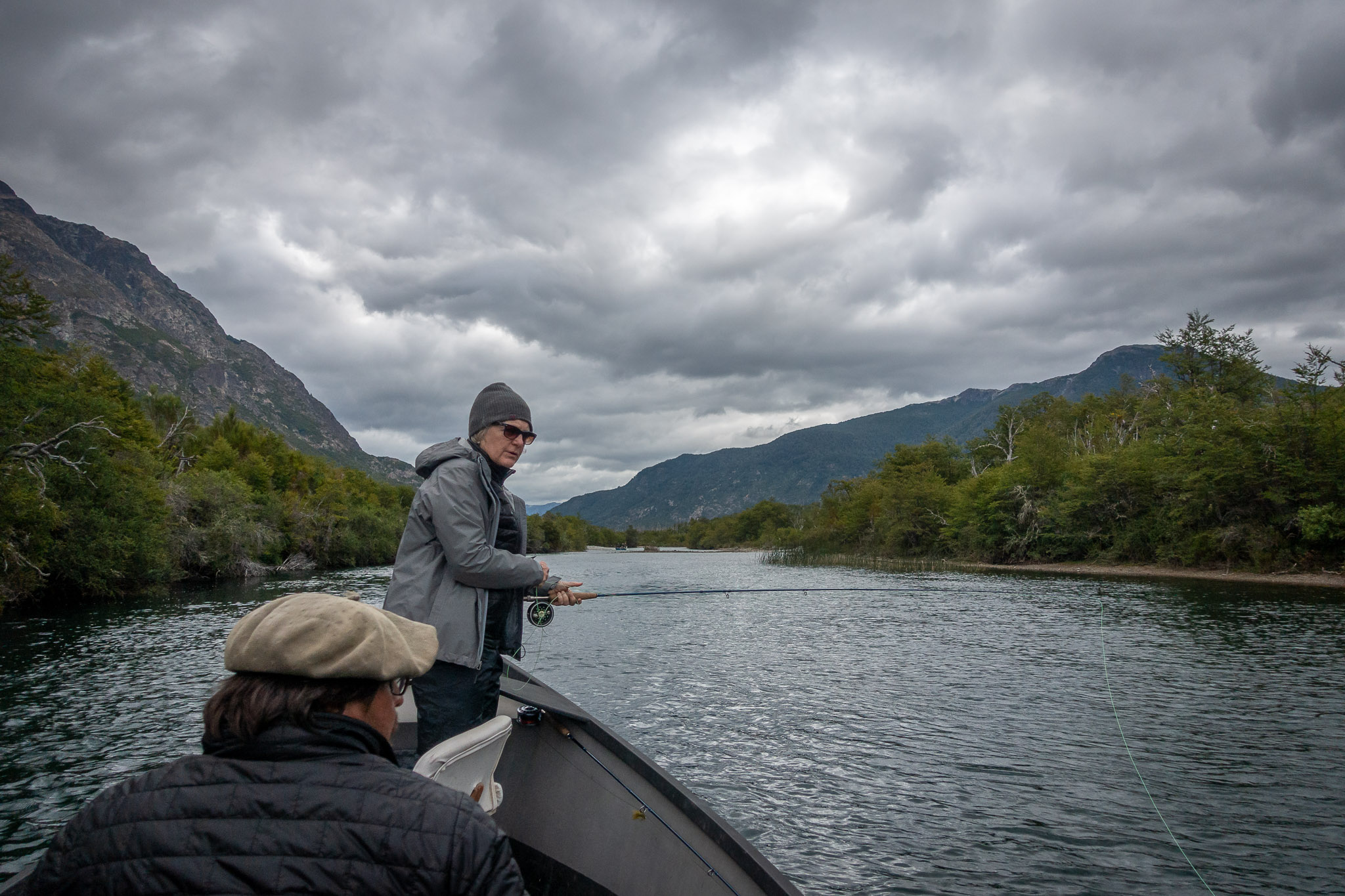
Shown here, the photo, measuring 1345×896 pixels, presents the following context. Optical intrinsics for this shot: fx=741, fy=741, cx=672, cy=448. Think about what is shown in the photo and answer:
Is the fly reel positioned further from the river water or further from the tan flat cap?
the tan flat cap

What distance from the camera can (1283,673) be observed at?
12.5 m

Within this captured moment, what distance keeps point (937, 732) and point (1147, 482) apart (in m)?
42.5

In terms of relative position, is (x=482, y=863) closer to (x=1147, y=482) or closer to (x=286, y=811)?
(x=286, y=811)

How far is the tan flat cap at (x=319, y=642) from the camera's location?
155 cm

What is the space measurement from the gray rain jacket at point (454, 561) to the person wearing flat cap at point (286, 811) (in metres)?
1.78

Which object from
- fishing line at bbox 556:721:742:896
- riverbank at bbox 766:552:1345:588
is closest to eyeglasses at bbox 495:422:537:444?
fishing line at bbox 556:721:742:896

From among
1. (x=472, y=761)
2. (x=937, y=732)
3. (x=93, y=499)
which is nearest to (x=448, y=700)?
Answer: (x=472, y=761)

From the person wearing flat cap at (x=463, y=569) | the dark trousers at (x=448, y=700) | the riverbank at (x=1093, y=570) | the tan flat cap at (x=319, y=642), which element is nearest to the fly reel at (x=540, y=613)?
the person wearing flat cap at (x=463, y=569)

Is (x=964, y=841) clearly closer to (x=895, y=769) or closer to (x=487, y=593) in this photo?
(x=895, y=769)

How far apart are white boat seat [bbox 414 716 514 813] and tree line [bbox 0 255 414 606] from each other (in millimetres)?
23251

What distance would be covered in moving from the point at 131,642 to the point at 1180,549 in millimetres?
45031

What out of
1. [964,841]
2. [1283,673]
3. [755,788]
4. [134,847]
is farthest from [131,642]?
[1283,673]

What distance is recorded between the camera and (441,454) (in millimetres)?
3619

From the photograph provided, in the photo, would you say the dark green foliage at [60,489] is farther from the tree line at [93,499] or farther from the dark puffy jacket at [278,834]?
the dark puffy jacket at [278,834]
